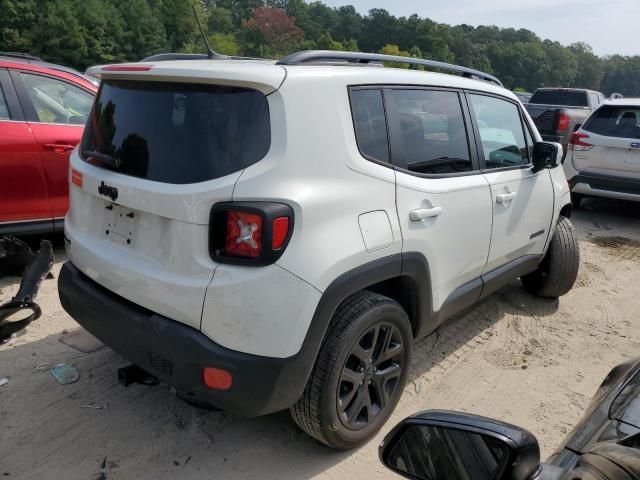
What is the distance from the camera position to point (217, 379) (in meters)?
2.06

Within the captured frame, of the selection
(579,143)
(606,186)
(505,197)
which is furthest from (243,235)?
(579,143)

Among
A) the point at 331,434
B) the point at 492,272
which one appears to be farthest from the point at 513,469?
the point at 492,272

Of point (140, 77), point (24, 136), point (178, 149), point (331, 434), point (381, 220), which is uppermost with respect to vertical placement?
point (140, 77)

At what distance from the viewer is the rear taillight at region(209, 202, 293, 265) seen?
1.99m

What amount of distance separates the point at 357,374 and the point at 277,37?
67454mm

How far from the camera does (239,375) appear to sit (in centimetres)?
204

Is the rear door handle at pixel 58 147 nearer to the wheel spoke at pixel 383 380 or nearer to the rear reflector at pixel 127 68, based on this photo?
the rear reflector at pixel 127 68

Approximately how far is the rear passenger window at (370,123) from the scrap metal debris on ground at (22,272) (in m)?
2.60

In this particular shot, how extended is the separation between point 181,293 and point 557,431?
2.18 m

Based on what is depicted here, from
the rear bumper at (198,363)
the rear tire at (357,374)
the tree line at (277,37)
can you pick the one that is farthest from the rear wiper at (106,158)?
the tree line at (277,37)

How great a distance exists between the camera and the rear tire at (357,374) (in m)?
2.30

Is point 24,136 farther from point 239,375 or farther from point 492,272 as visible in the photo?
point 492,272

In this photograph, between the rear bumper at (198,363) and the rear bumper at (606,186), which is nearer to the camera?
the rear bumper at (198,363)

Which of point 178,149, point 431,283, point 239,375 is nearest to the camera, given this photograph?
point 239,375
